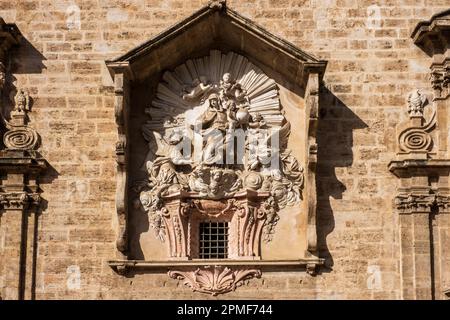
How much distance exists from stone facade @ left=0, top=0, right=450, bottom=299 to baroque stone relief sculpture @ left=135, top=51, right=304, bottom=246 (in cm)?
52

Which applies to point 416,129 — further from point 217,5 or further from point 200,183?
point 217,5

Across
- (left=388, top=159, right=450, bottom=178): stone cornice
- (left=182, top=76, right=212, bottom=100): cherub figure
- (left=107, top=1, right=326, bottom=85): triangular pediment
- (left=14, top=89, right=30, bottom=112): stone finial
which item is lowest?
(left=388, top=159, right=450, bottom=178): stone cornice

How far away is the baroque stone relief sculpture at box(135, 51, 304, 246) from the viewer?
17.4 m

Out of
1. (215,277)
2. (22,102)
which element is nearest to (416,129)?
(215,277)

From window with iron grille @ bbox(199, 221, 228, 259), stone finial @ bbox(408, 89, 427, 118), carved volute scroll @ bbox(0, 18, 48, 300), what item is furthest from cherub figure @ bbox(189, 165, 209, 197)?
stone finial @ bbox(408, 89, 427, 118)

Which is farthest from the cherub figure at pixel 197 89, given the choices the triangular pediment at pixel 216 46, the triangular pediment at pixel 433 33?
the triangular pediment at pixel 433 33

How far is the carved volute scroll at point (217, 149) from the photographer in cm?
1709

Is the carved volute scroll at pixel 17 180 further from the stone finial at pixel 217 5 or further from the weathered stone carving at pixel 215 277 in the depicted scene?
the stone finial at pixel 217 5

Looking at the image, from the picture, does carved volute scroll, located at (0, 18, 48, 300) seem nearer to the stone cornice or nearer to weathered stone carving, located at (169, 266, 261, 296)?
weathered stone carving, located at (169, 266, 261, 296)

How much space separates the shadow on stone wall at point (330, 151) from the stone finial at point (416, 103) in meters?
0.65

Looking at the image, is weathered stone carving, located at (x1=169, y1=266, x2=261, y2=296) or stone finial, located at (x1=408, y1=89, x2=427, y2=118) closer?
weathered stone carving, located at (x1=169, y1=266, x2=261, y2=296)

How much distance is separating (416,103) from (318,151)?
1.46 meters

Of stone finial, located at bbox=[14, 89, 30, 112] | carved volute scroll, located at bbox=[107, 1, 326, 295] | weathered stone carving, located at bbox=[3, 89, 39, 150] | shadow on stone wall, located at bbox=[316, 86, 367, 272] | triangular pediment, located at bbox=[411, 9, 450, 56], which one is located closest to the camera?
carved volute scroll, located at bbox=[107, 1, 326, 295]
